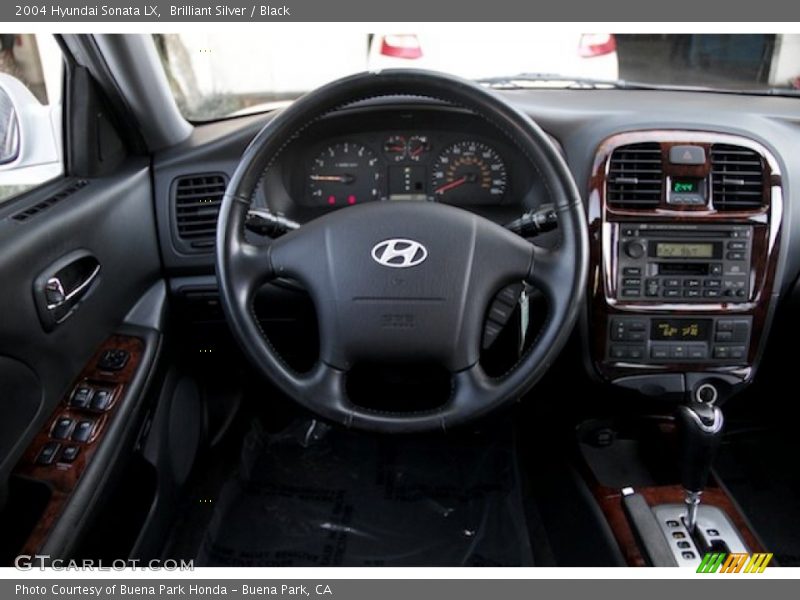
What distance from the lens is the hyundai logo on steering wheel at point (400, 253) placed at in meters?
1.21

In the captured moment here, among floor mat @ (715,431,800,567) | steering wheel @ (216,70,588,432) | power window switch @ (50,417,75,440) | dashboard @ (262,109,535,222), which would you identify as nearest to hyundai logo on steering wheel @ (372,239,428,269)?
steering wheel @ (216,70,588,432)

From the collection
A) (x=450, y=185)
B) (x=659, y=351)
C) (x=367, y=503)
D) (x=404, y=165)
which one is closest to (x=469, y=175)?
(x=450, y=185)

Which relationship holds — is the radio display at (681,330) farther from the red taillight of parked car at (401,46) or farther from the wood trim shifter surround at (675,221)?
the red taillight of parked car at (401,46)

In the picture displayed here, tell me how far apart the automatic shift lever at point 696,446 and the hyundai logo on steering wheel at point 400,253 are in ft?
2.36

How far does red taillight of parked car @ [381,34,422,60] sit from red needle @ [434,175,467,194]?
40 cm

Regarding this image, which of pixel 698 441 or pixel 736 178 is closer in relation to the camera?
pixel 698 441

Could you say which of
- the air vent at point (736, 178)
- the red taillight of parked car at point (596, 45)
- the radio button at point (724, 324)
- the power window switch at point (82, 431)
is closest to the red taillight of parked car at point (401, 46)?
the red taillight of parked car at point (596, 45)

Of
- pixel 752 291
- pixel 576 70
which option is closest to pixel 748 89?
pixel 576 70

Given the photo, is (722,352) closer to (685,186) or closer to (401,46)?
(685,186)

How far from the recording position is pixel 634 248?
159cm

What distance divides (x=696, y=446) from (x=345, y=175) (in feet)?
3.38

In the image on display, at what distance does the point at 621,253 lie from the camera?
1.59 metres

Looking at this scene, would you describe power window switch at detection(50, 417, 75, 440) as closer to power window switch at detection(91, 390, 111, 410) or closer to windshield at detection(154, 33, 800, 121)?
power window switch at detection(91, 390, 111, 410)

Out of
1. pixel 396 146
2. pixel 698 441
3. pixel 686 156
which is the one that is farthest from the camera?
pixel 396 146
